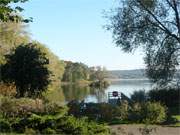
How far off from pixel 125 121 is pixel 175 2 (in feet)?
49.3

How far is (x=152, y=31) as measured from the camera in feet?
135

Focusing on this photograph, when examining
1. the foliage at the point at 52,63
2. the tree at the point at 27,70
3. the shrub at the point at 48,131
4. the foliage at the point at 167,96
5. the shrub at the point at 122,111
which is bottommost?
the shrub at the point at 48,131

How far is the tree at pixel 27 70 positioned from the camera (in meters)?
38.2

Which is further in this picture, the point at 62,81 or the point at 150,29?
the point at 62,81

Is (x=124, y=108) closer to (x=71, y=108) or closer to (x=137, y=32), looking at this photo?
(x=71, y=108)

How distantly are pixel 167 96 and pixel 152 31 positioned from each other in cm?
540

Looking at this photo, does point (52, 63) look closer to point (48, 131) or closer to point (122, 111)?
point (122, 111)

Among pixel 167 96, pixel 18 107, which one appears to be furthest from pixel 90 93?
pixel 18 107

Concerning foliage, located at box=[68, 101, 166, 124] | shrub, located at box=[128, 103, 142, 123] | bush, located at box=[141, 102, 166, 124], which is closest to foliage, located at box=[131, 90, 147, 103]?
foliage, located at box=[68, 101, 166, 124]

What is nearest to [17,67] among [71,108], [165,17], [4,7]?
[71,108]

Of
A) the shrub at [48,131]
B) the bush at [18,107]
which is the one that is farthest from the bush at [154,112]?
the shrub at [48,131]

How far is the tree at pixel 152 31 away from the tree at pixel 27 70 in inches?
279

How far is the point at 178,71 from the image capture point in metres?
42.2

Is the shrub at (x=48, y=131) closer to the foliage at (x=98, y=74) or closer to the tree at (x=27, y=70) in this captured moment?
the tree at (x=27, y=70)
